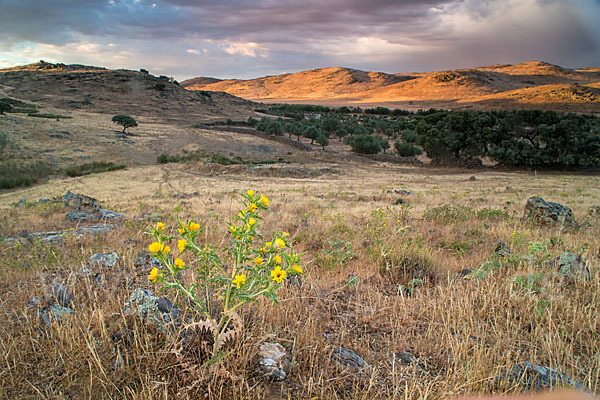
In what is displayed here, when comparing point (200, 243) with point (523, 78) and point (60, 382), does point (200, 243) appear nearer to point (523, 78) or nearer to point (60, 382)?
point (60, 382)

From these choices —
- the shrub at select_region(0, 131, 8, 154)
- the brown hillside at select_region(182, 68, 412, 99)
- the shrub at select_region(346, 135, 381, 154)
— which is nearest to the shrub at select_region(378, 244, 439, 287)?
the shrub at select_region(346, 135, 381, 154)

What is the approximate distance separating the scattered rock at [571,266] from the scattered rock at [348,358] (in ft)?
9.19

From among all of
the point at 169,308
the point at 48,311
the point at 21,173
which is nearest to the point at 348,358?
the point at 169,308

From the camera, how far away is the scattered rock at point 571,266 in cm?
352

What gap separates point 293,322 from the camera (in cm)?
265

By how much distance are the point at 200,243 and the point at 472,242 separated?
4821 millimetres

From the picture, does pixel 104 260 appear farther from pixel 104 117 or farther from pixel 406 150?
pixel 104 117

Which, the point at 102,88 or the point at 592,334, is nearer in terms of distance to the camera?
the point at 592,334

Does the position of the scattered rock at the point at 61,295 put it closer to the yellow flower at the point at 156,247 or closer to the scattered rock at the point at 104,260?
the scattered rock at the point at 104,260

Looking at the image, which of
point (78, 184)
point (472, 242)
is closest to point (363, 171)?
point (78, 184)

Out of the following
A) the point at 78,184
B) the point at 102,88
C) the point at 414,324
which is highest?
the point at 102,88

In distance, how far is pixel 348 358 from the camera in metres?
2.29

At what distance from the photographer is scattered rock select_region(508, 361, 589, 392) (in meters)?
1.98

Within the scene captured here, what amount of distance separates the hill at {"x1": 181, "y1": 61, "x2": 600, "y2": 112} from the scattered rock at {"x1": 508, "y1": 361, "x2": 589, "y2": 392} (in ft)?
229
